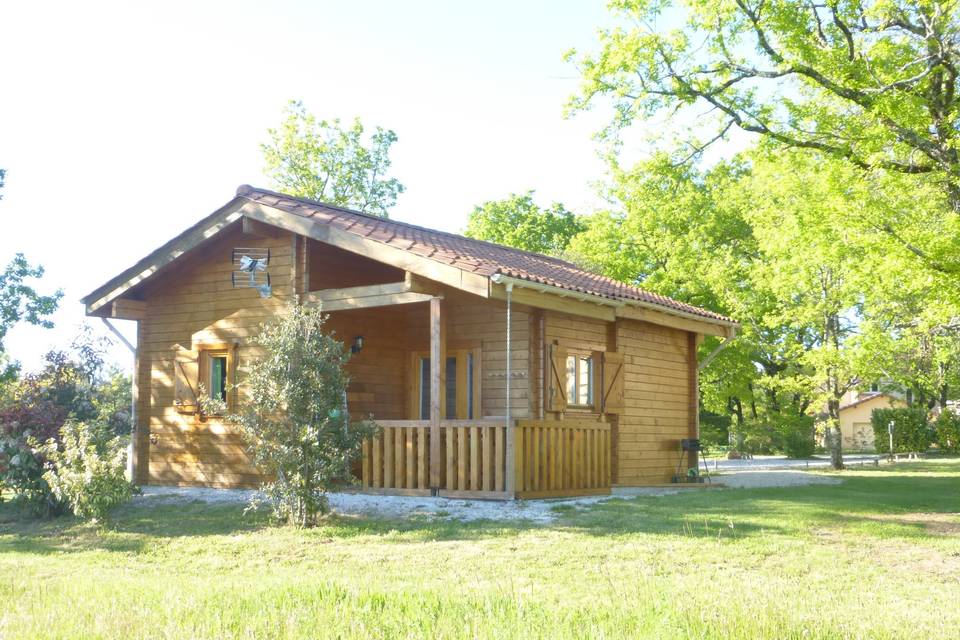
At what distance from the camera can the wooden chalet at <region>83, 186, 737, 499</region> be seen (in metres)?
12.7

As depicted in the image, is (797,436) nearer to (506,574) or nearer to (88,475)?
(88,475)

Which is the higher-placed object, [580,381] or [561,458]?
[580,381]

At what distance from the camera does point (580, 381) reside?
51.3 feet

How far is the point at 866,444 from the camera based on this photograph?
44.7 m

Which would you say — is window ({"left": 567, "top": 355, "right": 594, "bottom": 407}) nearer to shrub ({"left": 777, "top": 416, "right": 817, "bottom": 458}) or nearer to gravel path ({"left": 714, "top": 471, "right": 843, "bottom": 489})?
gravel path ({"left": 714, "top": 471, "right": 843, "bottom": 489})

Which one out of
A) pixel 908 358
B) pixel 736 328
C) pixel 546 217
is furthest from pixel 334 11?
pixel 546 217

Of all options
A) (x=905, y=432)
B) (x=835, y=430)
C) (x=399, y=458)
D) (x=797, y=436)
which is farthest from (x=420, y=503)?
(x=905, y=432)

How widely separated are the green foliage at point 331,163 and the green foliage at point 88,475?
2788 cm

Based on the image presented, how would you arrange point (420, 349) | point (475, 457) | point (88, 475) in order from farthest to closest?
point (420, 349) → point (475, 457) → point (88, 475)

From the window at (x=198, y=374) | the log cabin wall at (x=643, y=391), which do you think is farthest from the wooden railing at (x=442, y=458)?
the window at (x=198, y=374)

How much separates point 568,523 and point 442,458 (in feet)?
11.2

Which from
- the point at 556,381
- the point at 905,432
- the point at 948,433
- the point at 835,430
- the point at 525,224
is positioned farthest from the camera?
the point at 525,224

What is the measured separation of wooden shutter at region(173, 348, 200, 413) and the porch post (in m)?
4.90

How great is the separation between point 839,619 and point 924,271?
939 cm
